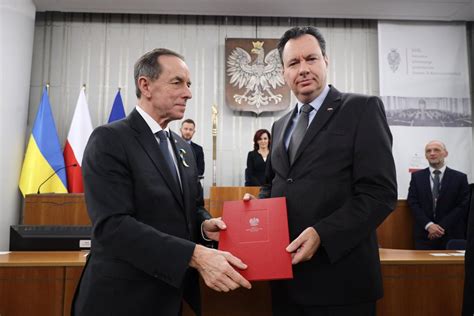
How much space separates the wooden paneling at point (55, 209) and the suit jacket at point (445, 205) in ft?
11.9

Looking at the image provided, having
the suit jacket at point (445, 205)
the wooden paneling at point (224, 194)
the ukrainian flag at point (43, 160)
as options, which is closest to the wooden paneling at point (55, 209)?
the ukrainian flag at point (43, 160)

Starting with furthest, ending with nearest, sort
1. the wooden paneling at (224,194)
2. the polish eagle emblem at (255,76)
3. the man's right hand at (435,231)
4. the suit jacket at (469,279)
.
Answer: the polish eagle emblem at (255,76) → the wooden paneling at (224,194) → the man's right hand at (435,231) → the suit jacket at (469,279)

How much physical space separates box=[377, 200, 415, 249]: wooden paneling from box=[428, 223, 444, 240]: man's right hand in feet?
1.00

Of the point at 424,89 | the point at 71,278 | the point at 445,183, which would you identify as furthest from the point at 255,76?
the point at 71,278

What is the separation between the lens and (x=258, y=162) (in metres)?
5.60

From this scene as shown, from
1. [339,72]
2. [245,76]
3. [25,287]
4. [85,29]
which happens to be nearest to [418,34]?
[339,72]

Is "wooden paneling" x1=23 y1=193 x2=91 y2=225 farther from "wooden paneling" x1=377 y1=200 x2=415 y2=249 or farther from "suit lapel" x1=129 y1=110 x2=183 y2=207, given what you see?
"wooden paneling" x1=377 y1=200 x2=415 y2=249

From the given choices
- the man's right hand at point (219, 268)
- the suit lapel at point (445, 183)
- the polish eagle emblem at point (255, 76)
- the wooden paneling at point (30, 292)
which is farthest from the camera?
the polish eagle emblem at point (255, 76)

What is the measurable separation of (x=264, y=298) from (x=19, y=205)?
5187 millimetres

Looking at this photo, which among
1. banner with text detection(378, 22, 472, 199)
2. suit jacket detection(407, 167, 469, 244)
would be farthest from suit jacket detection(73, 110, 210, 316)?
banner with text detection(378, 22, 472, 199)

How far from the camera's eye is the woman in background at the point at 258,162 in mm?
5574

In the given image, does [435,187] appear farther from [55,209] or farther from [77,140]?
[77,140]

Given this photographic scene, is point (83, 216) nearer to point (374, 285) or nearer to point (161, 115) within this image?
point (161, 115)

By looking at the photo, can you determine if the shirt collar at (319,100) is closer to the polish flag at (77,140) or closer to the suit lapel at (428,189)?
the suit lapel at (428,189)
